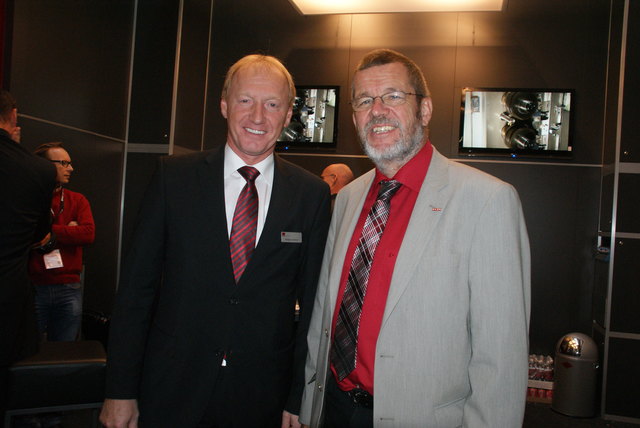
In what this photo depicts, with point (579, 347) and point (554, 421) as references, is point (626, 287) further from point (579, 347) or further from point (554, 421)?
point (554, 421)

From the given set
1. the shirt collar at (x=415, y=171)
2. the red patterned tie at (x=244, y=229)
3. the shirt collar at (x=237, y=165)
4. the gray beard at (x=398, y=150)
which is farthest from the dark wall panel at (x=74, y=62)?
the shirt collar at (x=415, y=171)

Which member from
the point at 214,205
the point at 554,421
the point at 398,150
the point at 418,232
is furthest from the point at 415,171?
the point at 554,421

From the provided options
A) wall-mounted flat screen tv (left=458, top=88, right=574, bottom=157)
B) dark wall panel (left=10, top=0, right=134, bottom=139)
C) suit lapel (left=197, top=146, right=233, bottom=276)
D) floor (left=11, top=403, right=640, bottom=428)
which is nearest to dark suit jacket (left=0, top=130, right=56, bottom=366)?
suit lapel (left=197, top=146, right=233, bottom=276)

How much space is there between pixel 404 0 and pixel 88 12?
3136 millimetres

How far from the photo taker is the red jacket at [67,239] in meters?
3.70

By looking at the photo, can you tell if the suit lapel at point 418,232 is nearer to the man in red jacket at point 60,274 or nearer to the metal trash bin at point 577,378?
the man in red jacket at point 60,274

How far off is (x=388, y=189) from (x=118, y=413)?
3.89ft

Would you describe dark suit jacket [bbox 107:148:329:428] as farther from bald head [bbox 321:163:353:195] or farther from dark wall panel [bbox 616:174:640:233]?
dark wall panel [bbox 616:174:640:233]

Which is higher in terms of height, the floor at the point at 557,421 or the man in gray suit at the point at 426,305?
the man in gray suit at the point at 426,305

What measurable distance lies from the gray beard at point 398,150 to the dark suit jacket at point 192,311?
41 centimetres

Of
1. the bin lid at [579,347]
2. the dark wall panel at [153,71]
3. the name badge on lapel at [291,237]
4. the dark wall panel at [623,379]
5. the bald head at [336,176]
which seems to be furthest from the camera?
the dark wall panel at [153,71]

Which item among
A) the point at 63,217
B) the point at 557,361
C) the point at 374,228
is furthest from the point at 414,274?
the point at 557,361

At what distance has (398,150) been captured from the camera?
1767mm

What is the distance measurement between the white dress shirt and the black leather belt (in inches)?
24.2
